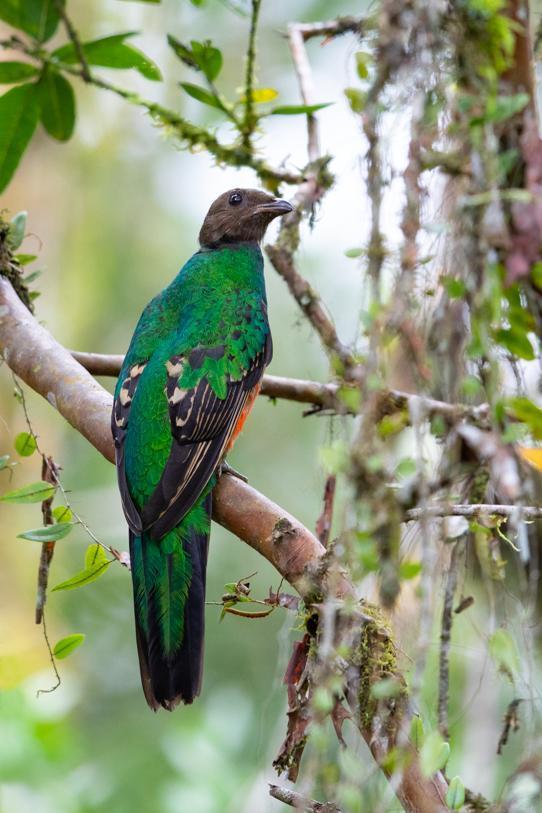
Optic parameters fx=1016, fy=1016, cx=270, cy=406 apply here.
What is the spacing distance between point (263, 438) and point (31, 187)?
469 cm

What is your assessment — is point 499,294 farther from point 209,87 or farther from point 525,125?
point 209,87

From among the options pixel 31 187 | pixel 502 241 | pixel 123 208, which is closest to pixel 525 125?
pixel 502 241

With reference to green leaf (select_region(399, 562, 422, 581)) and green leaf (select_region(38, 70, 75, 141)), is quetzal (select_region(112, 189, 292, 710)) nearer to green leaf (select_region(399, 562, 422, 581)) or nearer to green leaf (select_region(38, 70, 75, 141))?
green leaf (select_region(38, 70, 75, 141))

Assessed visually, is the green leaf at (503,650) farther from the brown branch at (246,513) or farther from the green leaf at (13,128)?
the green leaf at (13,128)

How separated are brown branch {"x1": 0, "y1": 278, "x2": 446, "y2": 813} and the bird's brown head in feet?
4.98

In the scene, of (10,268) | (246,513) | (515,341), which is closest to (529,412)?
(515,341)

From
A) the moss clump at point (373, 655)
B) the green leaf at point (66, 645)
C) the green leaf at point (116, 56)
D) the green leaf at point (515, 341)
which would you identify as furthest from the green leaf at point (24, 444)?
the green leaf at point (515, 341)

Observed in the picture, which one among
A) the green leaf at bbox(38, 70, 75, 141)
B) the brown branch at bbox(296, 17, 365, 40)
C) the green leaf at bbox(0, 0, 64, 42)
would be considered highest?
the brown branch at bbox(296, 17, 365, 40)

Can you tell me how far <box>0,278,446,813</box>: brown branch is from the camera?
2.28 meters

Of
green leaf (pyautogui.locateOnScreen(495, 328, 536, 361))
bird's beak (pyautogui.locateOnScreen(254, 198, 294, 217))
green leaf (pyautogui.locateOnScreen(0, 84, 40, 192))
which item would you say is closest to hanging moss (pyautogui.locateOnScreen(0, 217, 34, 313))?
green leaf (pyautogui.locateOnScreen(0, 84, 40, 192))

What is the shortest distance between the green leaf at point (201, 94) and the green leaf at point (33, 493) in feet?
5.45

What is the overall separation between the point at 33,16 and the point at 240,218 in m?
1.60

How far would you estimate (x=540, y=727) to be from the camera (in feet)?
7.21

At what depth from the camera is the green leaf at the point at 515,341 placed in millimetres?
2250
